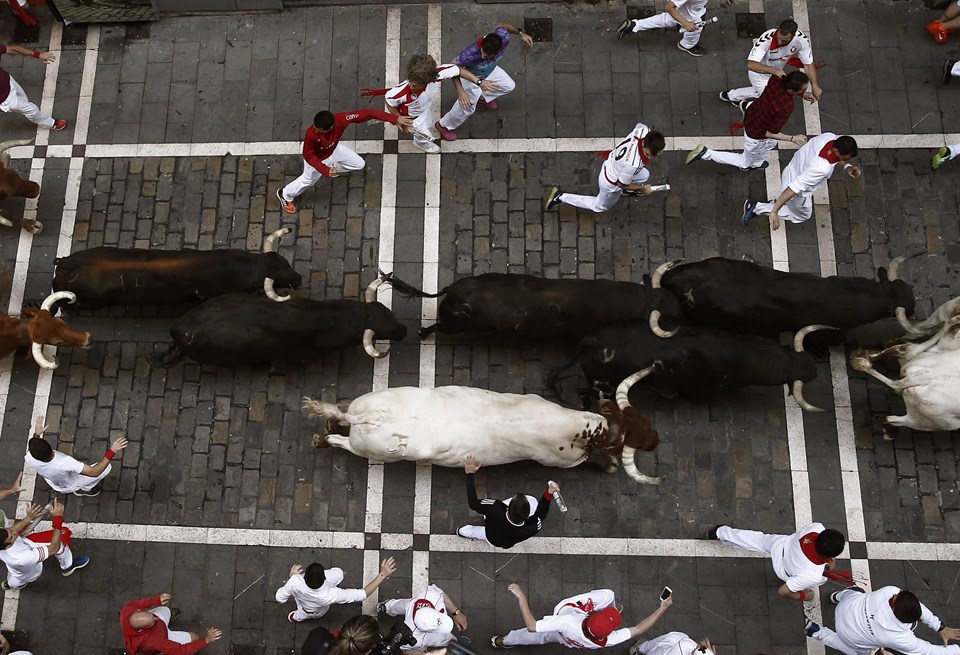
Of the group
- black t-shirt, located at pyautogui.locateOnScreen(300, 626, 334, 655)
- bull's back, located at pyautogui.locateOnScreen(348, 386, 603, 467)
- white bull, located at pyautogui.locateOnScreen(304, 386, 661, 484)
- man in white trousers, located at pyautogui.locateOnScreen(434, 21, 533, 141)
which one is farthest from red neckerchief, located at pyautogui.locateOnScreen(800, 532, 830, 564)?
man in white trousers, located at pyautogui.locateOnScreen(434, 21, 533, 141)

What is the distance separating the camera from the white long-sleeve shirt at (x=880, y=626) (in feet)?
25.2

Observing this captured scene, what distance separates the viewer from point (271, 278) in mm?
9547

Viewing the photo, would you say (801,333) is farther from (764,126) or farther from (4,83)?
(4,83)

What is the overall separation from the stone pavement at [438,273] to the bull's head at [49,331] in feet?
2.52

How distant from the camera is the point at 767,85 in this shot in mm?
9492

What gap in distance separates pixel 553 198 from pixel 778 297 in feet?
10.5

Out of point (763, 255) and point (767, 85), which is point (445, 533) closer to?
point (763, 255)

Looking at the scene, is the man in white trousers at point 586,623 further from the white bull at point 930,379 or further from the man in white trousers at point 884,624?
the white bull at point 930,379

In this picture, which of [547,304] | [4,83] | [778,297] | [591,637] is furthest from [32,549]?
[778,297]

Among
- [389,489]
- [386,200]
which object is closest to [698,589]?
[389,489]

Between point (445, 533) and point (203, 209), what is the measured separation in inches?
223

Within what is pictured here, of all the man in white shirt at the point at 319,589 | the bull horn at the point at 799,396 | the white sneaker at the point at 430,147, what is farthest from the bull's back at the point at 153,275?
the bull horn at the point at 799,396

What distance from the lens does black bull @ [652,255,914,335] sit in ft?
29.6

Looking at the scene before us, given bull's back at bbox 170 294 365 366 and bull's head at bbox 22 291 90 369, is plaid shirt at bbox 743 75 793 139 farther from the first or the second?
bull's head at bbox 22 291 90 369
